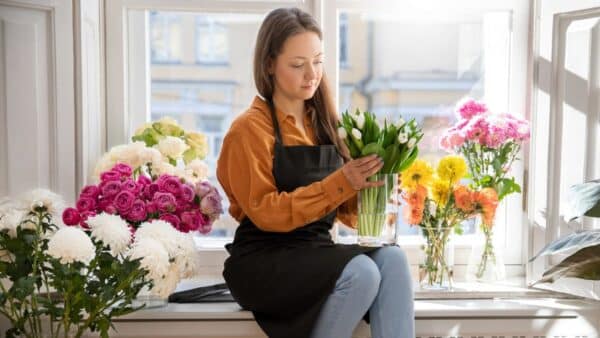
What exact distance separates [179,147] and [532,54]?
1239 mm

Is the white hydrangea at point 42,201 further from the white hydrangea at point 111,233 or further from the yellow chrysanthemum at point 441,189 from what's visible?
the yellow chrysanthemum at point 441,189

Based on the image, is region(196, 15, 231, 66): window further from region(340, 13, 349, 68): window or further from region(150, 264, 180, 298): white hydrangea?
region(150, 264, 180, 298): white hydrangea

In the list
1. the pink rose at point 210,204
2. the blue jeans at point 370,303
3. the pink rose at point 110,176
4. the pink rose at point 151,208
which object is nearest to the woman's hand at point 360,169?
the blue jeans at point 370,303

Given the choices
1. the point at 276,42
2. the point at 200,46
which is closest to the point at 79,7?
the point at 200,46

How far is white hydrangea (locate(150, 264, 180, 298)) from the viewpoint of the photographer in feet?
6.29

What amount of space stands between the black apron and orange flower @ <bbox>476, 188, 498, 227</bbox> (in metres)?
0.48

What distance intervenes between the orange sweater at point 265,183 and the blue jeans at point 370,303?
0.60 ft

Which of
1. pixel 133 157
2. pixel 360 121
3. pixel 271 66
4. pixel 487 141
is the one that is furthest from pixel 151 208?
pixel 487 141

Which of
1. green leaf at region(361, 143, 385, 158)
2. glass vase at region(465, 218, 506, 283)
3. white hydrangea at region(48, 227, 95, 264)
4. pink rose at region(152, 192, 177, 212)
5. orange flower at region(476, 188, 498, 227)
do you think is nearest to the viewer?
white hydrangea at region(48, 227, 95, 264)

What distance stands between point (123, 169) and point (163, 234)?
330 mm

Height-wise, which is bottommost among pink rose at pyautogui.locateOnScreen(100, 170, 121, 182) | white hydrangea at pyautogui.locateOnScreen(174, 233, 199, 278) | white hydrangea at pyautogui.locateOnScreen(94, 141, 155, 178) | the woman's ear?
white hydrangea at pyautogui.locateOnScreen(174, 233, 199, 278)

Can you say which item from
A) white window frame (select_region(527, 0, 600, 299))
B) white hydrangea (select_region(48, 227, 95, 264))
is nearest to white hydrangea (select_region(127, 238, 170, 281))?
white hydrangea (select_region(48, 227, 95, 264))

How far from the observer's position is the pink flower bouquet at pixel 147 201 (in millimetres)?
2008

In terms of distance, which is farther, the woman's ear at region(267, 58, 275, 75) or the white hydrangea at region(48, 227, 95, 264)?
the woman's ear at region(267, 58, 275, 75)
